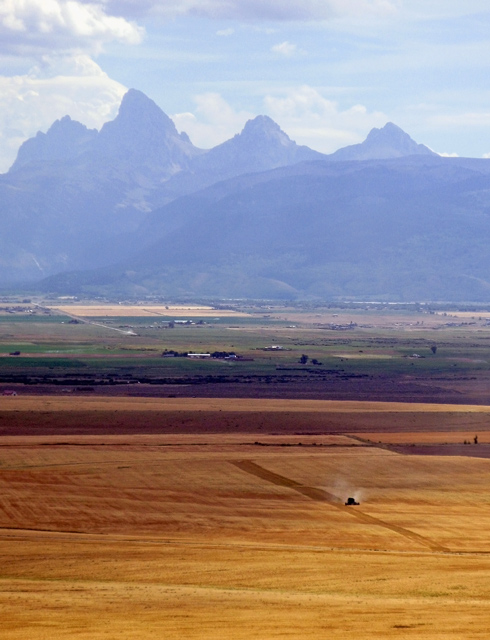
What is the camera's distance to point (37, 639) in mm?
24078

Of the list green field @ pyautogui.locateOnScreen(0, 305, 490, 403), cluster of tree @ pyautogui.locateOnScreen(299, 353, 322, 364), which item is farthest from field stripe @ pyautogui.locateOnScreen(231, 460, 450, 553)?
cluster of tree @ pyautogui.locateOnScreen(299, 353, 322, 364)

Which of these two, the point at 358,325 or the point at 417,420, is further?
the point at 358,325

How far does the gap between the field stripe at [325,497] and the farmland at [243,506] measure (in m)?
0.15

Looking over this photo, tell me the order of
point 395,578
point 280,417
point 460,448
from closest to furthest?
1. point 395,578
2. point 460,448
3. point 280,417

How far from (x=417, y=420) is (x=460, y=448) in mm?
10695

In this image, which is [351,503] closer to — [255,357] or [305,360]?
[305,360]

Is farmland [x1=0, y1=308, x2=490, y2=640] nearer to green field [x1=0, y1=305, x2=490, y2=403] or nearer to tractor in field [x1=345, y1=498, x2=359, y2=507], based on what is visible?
tractor in field [x1=345, y1=498, x2=359, y2=507]

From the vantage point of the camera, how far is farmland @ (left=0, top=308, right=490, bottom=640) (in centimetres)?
2717

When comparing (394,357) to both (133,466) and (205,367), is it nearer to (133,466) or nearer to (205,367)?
(205,367)

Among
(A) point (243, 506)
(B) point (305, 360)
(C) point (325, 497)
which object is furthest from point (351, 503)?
(B) point (305, 360)

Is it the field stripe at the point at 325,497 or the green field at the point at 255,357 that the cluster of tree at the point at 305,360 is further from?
the field stripe at the point at 325,497

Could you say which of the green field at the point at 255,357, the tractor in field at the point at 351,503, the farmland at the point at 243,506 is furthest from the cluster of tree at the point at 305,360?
the tractor in field at the point at 351,503

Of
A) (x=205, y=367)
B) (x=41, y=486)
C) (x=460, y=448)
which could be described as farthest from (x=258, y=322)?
(x=41, y=486)

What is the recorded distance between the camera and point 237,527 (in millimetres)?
40188
